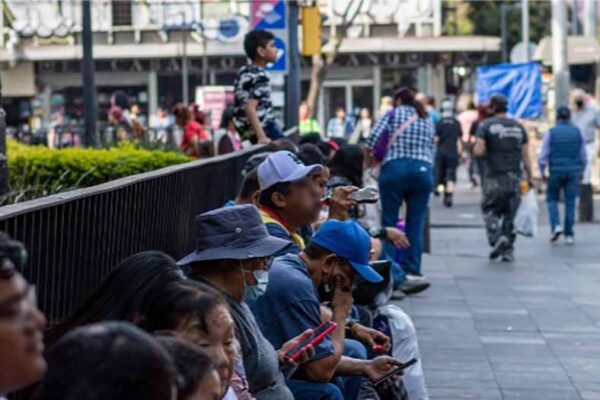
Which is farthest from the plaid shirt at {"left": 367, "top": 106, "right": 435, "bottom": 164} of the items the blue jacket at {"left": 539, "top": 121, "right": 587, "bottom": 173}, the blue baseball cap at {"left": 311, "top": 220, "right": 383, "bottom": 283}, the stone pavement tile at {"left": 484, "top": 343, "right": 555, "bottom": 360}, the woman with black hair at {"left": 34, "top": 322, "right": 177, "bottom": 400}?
the woman with black hair at {"left": 34, "top": 322, "right": 177, "bottom": 400}

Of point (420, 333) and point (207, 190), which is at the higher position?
point (207, 190)

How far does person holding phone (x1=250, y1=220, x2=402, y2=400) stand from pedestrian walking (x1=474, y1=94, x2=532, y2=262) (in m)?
10.8

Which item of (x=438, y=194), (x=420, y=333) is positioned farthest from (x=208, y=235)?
(x=438, y=194)

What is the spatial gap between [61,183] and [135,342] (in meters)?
10.2

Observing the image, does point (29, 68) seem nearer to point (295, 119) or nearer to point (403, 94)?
point (295, 119)

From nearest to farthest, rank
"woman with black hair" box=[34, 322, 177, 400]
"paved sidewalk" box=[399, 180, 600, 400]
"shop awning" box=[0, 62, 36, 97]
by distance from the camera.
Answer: "woman with black hair" box=[34, 322, 177, 400] → "paved sidewalk" box=[399, 180, 600, 400] → "shop awning" box=[0, 62, 36, 97]

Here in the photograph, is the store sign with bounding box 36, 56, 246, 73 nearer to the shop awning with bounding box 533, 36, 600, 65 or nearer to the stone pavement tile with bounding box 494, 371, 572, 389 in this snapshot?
the shop awning with bounding box 533, 36, 600, 65

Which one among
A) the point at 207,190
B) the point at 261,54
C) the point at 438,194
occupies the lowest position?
the point at 438,194

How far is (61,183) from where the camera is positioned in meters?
12.8

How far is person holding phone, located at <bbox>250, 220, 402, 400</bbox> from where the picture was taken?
680 centimetres

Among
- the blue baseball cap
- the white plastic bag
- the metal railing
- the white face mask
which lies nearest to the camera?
the metal railing

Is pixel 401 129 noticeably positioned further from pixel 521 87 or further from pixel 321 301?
pixel 521 87

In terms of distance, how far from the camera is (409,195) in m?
15.5

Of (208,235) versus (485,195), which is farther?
(485,195)
